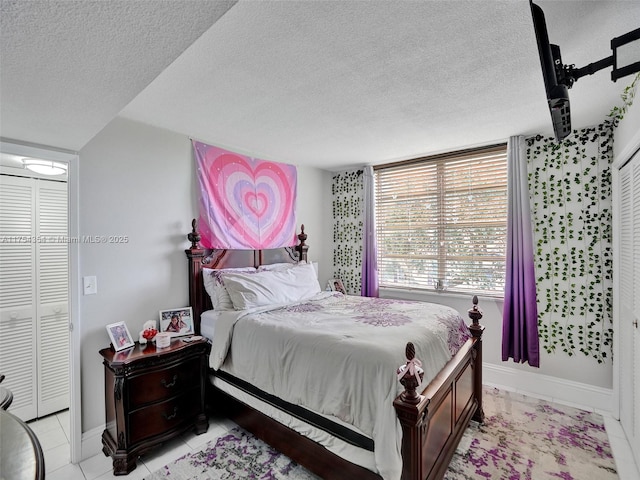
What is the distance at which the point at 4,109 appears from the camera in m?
1.48

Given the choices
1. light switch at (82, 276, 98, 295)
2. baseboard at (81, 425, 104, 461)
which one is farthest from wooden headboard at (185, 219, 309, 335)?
baseboard at (81, 425, 104, 461)

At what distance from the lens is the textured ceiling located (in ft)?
3.18

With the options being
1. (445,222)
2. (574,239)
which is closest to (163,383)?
(445,222)

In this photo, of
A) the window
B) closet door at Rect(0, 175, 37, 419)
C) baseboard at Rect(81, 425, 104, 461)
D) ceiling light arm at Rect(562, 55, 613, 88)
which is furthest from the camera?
the window

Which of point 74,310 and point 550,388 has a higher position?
point 74,310

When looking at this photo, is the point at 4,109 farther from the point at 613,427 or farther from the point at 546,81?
the point at 613,427

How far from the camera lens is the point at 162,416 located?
222cm

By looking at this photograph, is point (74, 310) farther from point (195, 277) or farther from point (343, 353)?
point (343, 353)

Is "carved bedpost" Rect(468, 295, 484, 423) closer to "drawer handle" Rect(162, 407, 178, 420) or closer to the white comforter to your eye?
the white comforter

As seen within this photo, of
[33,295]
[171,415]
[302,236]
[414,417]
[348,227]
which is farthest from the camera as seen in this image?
[348,227]

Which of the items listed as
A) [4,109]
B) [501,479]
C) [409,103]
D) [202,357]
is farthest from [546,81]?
[202,357]

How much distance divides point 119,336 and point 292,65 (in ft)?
7.29

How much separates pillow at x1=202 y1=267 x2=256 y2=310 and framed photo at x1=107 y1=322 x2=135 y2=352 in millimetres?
695

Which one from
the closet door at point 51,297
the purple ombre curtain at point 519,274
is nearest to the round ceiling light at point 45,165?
the closet door at point 51,297
